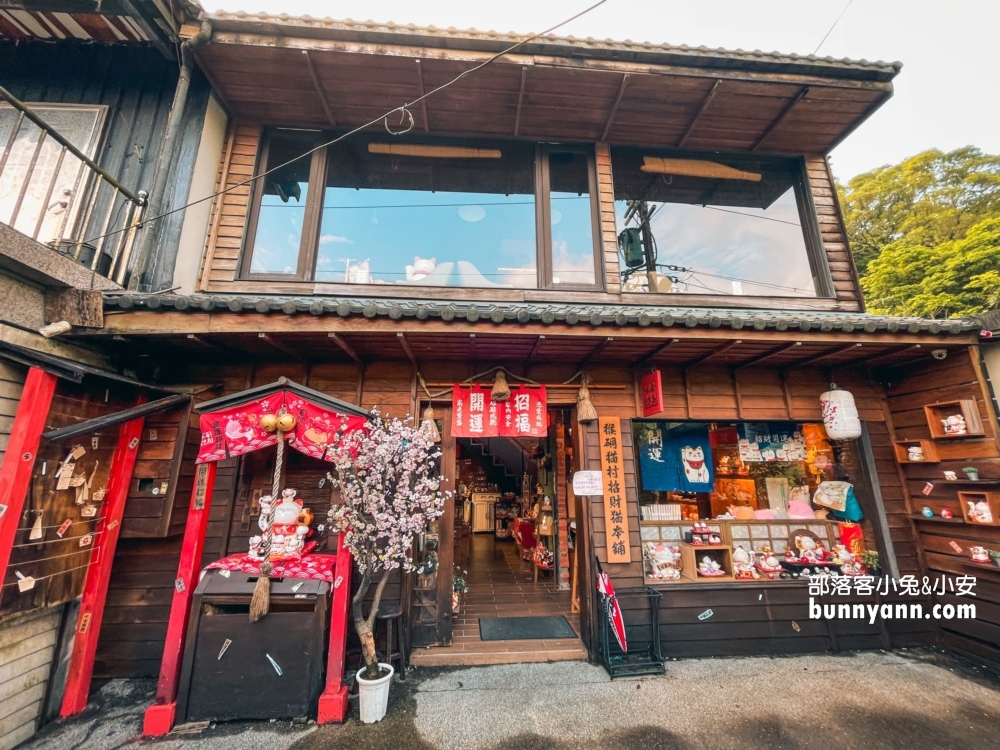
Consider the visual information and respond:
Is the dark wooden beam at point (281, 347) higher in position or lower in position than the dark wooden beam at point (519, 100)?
lower

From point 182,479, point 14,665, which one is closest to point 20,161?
point 182,479

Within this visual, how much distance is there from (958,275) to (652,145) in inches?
724

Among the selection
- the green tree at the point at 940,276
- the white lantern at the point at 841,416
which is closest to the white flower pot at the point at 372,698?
the white lantern at the point at 841,416

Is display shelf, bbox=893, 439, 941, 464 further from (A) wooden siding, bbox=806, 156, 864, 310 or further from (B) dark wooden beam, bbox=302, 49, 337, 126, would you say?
(B) dark wooden beam, bbox=302, 49, 337, 126

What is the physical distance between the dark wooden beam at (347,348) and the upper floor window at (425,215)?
1584 mm

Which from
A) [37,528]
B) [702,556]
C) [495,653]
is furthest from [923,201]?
[37,528]

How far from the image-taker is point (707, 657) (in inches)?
202

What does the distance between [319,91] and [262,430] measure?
5284 mm

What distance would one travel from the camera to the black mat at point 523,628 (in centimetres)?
559

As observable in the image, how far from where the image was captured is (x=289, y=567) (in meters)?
4.16

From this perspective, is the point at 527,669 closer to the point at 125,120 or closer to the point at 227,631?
the point at 227,631

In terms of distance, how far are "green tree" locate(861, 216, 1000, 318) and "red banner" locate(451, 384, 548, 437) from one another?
18238mm

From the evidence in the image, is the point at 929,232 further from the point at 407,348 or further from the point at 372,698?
the point at 372,698

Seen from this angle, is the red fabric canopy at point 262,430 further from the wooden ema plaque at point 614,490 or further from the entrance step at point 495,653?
the wooden ema plaque at point 614,490
